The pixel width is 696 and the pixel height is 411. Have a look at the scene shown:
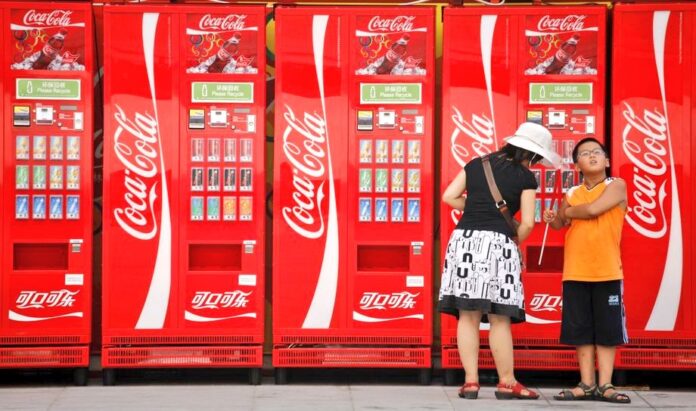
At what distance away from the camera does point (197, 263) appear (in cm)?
768

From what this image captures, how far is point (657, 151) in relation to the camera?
298 inches

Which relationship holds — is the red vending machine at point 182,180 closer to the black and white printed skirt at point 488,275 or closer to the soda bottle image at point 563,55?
the black and white printed skirt at point 488,275

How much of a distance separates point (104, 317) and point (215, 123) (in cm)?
145

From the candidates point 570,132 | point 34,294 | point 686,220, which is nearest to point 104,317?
point 34,294

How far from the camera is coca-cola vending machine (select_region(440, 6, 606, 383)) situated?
7570mm

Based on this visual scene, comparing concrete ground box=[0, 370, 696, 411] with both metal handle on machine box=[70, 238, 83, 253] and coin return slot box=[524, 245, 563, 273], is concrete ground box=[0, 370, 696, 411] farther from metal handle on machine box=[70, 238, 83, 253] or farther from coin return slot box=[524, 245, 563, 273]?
metal handle on machine box=[70, 238, 83, 253]

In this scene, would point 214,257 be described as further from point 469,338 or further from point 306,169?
point 469,338

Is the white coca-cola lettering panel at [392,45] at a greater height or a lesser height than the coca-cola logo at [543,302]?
greater

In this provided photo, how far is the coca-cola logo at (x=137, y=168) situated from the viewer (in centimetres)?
756

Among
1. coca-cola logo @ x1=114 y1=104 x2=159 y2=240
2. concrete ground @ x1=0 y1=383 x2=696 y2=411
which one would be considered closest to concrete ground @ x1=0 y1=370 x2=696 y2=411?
concrete ground @ x1=0 y1=383 x2=696 y2=411

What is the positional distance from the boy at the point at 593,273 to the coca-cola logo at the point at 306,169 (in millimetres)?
1492

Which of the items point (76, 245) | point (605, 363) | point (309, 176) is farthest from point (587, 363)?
point (76, 245)

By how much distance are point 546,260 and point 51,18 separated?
360cm

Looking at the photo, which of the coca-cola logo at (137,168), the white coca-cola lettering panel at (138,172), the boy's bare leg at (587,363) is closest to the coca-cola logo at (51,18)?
the white coca-cola lettering panel at (138,172)
